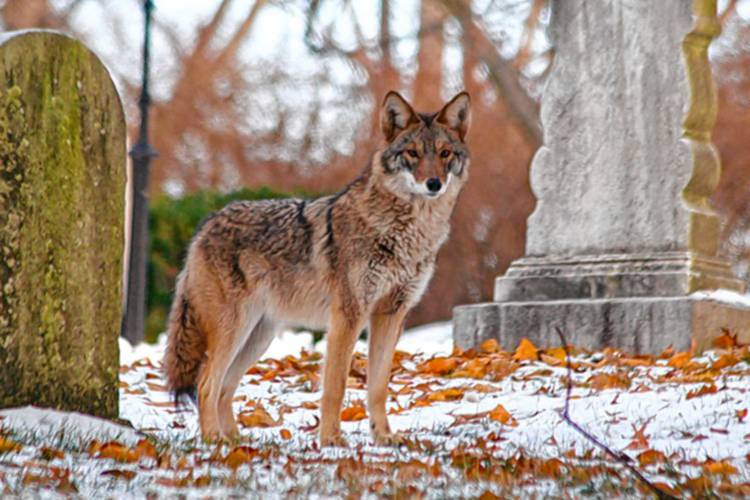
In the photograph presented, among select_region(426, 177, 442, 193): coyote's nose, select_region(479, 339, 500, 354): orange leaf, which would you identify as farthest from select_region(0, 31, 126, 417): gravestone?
select_region(479, 339, 500, 354): orange leaf

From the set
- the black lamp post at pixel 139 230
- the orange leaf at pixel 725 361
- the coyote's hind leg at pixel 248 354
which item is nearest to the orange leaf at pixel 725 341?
the orange leaf at pixel 725 361

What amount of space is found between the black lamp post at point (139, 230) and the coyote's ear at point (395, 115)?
6.69 m

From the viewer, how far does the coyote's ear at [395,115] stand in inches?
268

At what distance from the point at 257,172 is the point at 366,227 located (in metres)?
15.9

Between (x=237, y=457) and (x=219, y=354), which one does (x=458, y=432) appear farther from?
(x=237, y=457)

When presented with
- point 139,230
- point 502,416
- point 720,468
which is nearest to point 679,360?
point 502,416

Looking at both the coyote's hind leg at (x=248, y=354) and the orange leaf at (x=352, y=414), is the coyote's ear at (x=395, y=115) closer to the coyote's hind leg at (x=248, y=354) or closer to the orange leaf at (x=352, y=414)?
the coyote's hind leg at (x=248, y=354)

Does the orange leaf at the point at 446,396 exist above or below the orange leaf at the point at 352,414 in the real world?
above

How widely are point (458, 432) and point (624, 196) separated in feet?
13.7

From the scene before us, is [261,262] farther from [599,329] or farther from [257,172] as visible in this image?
[257,172]

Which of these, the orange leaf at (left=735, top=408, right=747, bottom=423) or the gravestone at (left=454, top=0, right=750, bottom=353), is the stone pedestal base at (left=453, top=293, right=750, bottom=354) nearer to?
the gravestone at (left=454, top=0, right=750, bottom=353)

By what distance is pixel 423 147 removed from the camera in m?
6.71

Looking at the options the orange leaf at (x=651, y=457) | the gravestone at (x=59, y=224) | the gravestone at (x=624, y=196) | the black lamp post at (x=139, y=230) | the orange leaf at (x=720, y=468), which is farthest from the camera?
the black lamp post at (x=139, y=230)

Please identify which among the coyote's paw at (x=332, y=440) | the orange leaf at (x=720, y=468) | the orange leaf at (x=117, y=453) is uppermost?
the orange leaf at (x=720, y=468)
